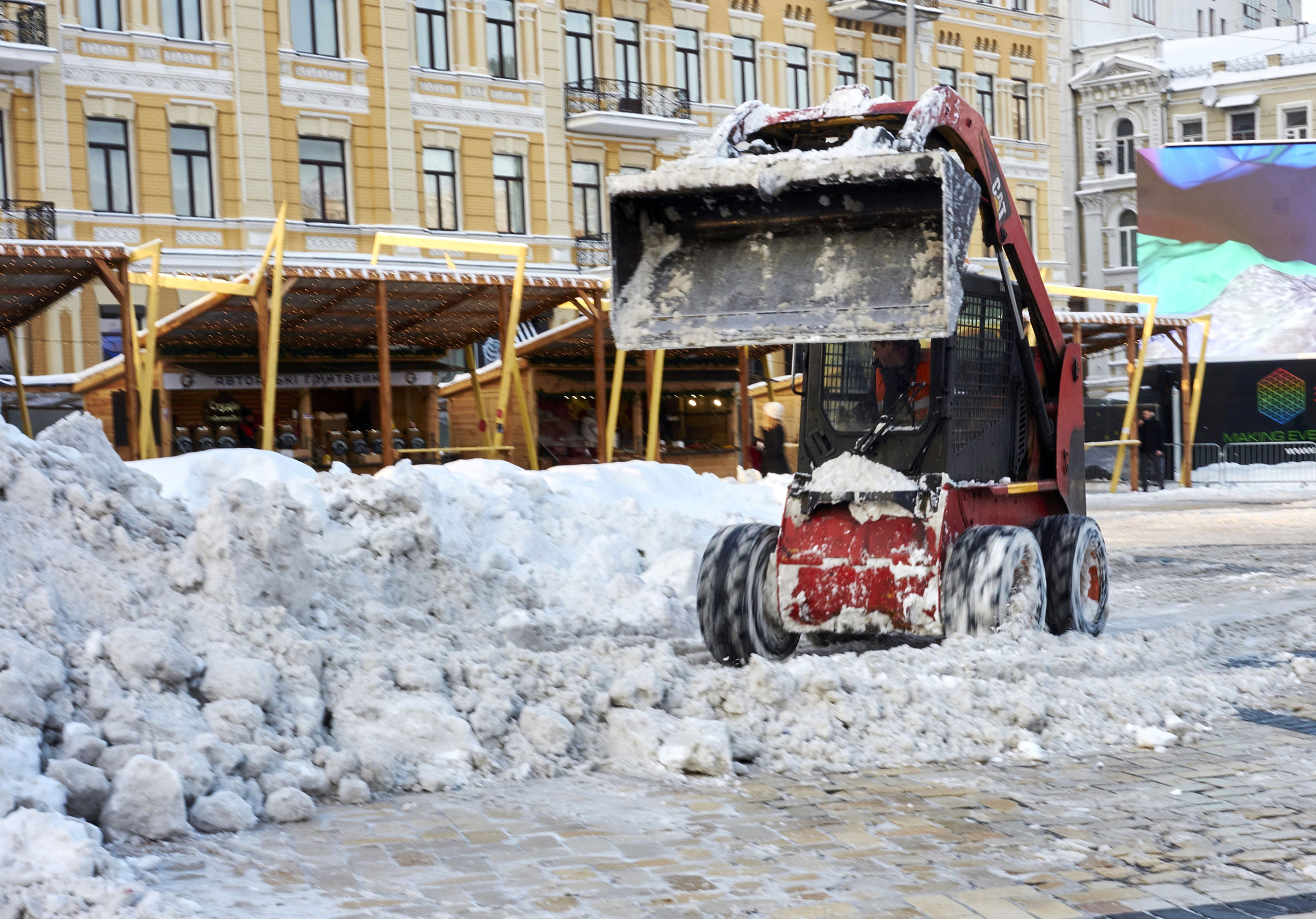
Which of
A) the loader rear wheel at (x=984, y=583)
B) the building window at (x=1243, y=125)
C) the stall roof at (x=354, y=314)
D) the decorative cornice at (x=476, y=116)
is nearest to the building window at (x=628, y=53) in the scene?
the decorative cornice at (x=476, y=116)

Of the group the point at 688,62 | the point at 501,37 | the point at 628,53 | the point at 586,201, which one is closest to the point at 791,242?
the point at 501,37

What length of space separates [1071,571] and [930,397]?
159cm

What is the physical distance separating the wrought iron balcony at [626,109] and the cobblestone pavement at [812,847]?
28.8 m

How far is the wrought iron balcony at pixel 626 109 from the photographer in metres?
34.1

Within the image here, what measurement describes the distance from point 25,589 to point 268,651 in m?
1.26

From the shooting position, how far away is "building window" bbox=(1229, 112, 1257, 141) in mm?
55125

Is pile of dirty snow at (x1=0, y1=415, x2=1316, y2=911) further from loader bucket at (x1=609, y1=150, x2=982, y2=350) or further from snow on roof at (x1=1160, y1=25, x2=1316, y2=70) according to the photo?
snow on roof at (x1=1160, y1=25, x2=1316, y2=70)

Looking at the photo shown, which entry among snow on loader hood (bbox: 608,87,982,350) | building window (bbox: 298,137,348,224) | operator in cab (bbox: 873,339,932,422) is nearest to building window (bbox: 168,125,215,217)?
building window (bbox: 298,137,348,224)

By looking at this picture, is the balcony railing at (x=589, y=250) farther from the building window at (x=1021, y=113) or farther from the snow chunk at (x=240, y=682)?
the snow chunk at (x=240, y=682)

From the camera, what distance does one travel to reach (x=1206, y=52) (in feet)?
186

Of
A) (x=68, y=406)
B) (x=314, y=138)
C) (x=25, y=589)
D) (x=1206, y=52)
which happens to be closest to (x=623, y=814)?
(x=25, y=589)

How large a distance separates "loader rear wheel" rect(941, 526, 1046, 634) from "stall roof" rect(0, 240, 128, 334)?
11.2 metres

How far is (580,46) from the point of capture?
34719 millimetres

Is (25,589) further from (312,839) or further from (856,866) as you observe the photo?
(856,866)
